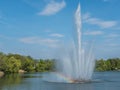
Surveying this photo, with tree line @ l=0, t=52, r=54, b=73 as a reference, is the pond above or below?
below

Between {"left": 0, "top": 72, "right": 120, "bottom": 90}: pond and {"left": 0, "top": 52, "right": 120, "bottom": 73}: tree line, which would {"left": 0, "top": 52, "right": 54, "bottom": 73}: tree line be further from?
{"left": 0, "top": 72, "right": 120, "bottom": 90}: pond

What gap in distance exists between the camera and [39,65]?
617ft

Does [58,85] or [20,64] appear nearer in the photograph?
[58,85]

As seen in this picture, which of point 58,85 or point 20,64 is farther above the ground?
point 20,64

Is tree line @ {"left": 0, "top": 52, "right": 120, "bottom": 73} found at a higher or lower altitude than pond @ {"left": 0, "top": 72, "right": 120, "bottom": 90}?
higher

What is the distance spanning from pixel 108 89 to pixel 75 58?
543 inches

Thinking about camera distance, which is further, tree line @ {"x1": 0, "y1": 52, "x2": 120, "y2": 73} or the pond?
tree line @ {"x1": 0, "y1": 52, "x2": 120, "y2": 73}

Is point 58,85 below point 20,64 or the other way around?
below

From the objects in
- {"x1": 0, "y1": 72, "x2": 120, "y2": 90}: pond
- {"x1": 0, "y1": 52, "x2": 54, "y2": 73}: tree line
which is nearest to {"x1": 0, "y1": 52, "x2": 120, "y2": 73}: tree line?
{"x1": 0, "y1": 52, "x2": 54, "y2": 73}: tree line

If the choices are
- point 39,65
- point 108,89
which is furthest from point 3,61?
point 108,89

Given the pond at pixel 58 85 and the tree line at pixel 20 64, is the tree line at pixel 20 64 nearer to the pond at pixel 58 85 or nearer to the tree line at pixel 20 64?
the tree line at pixel 20 64

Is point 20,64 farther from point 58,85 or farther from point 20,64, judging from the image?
point 58,85

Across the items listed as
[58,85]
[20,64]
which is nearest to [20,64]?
[20,64]

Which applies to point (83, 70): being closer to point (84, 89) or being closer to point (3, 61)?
point (84, 89)
